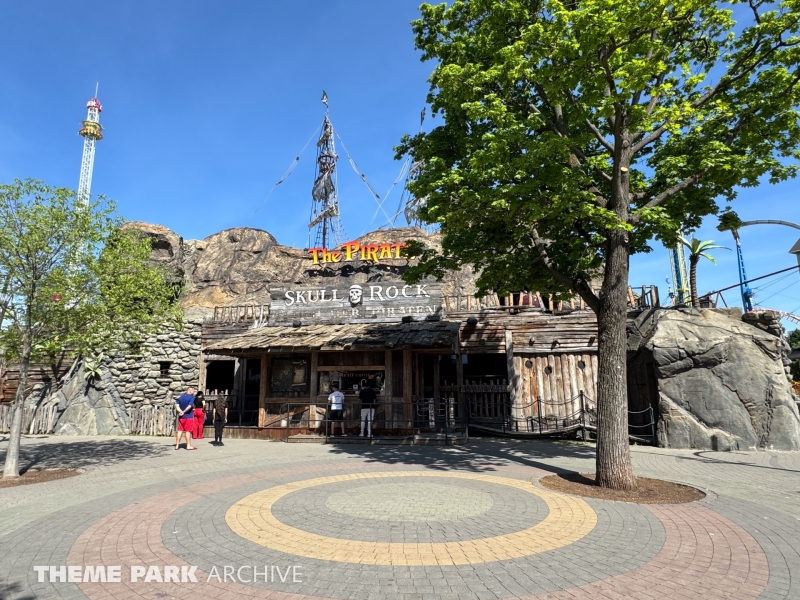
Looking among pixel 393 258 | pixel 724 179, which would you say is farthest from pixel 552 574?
pixel 393 258

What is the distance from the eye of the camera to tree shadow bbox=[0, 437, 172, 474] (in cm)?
1105


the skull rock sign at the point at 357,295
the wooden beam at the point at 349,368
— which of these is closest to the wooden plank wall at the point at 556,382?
the wooden beam at the point at 349,368

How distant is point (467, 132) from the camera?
1092 centimetres

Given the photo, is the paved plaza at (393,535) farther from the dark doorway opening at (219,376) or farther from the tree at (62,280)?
the dark doorway opening at (219,376)

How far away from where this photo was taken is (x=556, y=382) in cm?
1670

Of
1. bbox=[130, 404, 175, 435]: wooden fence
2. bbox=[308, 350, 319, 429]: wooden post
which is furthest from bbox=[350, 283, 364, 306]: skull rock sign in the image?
bbox=[130, 404, 175, 435]: wooden fence

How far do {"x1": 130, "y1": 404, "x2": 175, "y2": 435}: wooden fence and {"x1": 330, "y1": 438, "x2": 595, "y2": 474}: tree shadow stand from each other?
23.5ft

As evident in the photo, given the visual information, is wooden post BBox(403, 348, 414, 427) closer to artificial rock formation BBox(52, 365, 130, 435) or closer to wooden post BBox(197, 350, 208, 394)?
wooden post BBox(197, 350, 208, 394)

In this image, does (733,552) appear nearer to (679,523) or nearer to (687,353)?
(679,523)

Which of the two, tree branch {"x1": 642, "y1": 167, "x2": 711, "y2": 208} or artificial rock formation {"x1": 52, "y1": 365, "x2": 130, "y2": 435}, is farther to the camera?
artificial rock formation {"x1": 52, "y1": 365, "x2": 130, "y2": 435}

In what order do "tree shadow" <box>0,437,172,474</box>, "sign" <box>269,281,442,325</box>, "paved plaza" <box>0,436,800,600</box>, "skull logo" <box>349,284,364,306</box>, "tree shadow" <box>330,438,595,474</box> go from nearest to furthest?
"paved plaza" <box>0,436,800,600</box>
"tree shadow" <box>330,438,595,474</box>
"tree shadow" <box>0,437,172,474</box>
"sign" <box>269,281,442,325</box>
"skull logo" <box>349,284,364,306</box>

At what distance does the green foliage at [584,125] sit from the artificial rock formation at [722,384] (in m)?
4.63

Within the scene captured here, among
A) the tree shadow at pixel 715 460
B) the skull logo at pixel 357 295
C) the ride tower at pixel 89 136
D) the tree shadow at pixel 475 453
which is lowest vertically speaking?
the tree shadow at pixel 475 453

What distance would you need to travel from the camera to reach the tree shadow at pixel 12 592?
400 centimetres
